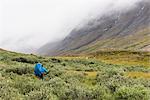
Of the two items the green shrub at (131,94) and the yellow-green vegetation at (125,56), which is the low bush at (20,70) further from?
the yellow-green vegetation at (125,56)

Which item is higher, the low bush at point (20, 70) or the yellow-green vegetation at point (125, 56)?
the yellow-green vegetation at point (125, 56)

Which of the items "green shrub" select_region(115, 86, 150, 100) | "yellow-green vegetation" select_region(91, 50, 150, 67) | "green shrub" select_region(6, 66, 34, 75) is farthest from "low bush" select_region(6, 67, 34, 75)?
"yellow-green vegetation" select_region(91, 50, 150, 67)

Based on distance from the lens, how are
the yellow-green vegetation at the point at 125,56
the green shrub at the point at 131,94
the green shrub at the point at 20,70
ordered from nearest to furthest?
the green shrub at the point at 131,94 < the green shrub at the point at 20,70 < the yellow-green vegetation at the point at 125,56

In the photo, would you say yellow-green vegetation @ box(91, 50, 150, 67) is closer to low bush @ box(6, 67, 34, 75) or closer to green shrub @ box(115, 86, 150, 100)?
low bush @ box(6, 67, 34, 75)

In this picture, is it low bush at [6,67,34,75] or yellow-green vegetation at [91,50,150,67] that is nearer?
low bush at [6,67,34,75]

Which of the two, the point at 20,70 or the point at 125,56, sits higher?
the point at 125,56

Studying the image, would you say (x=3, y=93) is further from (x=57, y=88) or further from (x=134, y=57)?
(x=134, y=57)

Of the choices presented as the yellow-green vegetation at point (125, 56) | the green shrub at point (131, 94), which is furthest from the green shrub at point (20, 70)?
the yellow-green vegetation at point (125, 56)

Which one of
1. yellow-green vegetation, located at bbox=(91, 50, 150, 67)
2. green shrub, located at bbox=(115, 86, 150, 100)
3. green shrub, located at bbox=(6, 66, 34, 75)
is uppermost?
yellow-green vegetation, located at bbox=(91, 50, 150, 67)

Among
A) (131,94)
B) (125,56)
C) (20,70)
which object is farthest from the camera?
(125,56)

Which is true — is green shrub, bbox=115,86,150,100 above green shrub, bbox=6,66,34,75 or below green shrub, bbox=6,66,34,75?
below

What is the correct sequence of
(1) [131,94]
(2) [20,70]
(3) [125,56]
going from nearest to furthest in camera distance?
1. (1) [131,94]
2. (2) [20,70]
3. (3) [125,56]

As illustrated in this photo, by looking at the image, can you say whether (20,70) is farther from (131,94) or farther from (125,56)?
(125,56)

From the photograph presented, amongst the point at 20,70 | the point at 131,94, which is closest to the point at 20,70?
the point at 20,70
